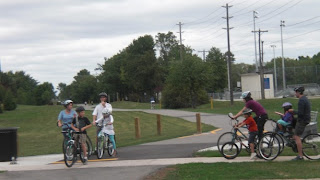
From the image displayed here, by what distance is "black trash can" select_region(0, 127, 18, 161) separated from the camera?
43.3 ft

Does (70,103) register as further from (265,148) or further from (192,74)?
(192,74)

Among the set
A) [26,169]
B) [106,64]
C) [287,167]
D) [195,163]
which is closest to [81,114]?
[26,169]

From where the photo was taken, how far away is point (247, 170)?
1009cm

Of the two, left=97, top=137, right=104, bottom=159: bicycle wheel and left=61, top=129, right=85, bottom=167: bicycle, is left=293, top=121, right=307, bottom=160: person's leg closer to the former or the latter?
left=97, top=137, right=104, bottom=159: bicycle wheel

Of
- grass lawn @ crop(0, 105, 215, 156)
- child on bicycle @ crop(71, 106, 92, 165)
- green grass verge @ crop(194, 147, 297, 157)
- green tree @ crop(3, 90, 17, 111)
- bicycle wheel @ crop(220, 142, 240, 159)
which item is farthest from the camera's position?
green tree @ crop(3, 90, 17, 111)

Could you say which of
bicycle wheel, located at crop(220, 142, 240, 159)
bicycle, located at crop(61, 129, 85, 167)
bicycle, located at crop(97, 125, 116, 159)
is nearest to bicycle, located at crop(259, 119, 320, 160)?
bicycle wheel, located at crop(220, 142, 240, 159)

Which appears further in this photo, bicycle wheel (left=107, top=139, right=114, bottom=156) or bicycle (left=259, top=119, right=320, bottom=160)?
bicycle wheel (left=107, top=139, right=114, bottom=156)

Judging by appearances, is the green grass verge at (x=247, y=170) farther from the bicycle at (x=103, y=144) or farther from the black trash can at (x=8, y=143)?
the black trash can at (x=8, y=143)

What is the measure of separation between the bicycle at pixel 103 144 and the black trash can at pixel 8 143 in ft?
7.96

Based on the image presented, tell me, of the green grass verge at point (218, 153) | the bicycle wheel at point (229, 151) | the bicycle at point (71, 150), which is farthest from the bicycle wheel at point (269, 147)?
the bicycle at point (71, 150)

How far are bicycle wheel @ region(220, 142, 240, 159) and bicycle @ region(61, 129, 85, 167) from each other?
3.79 metres

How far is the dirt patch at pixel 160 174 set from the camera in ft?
32.2

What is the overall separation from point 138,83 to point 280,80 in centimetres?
2967

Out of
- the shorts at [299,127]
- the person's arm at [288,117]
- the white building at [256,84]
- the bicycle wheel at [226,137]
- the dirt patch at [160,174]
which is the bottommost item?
the dirt patch at [160,174]
